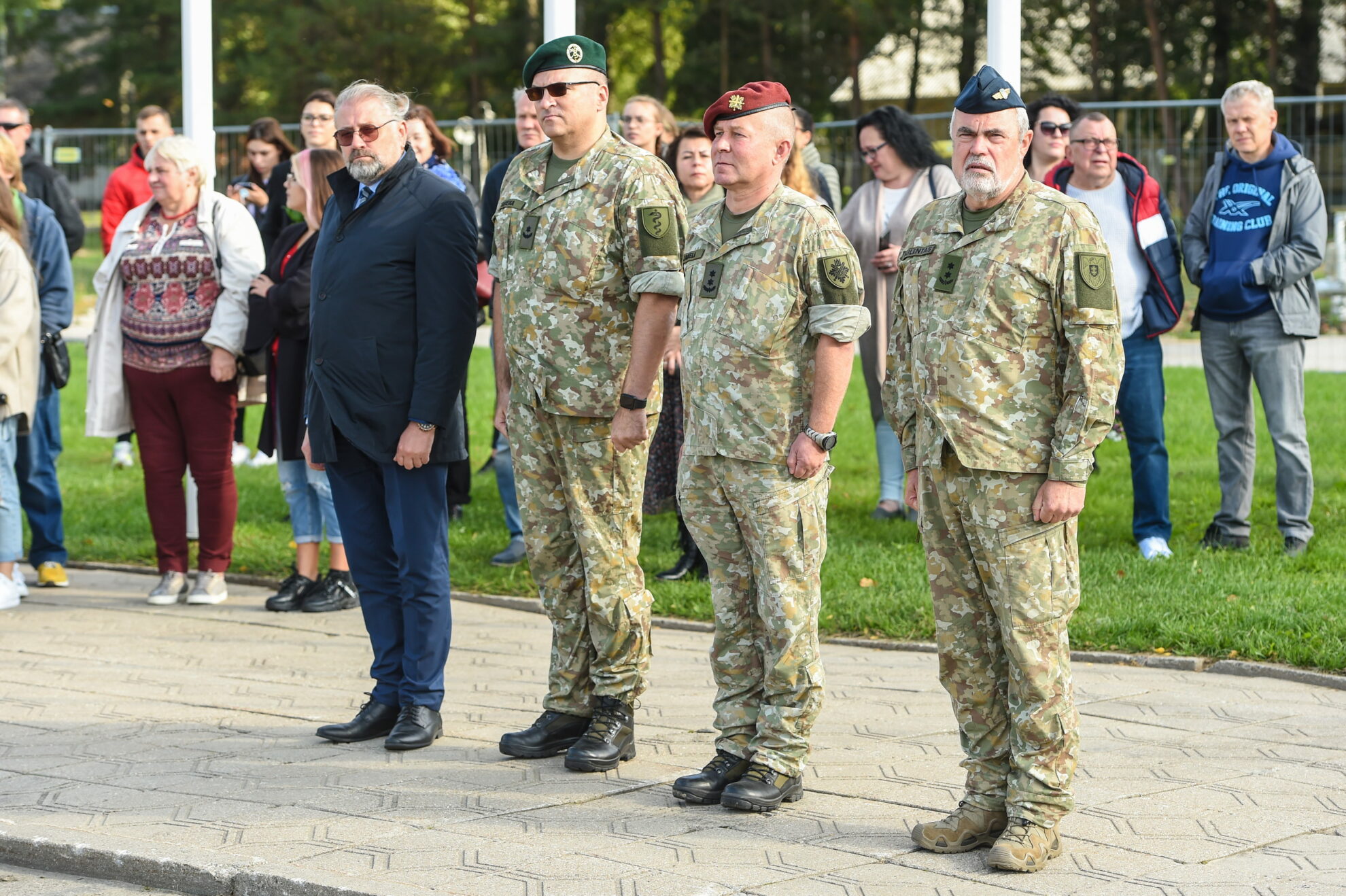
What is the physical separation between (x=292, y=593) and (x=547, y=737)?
3057 millimetres

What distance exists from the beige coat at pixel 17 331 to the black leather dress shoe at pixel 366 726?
327 cm

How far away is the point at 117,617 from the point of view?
815 centimetres

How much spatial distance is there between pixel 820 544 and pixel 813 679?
0.41m

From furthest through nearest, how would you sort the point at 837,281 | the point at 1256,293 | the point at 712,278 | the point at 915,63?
the point at 915,63 → the point at 1256,293 → the point at 712,278 → the point at 837,281

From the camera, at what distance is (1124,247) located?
8.42 meters

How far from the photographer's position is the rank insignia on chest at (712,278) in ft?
16.4

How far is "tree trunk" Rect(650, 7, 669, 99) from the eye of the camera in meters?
36.0

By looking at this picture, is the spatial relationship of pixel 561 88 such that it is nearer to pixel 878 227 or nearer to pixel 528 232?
pixel 528 232

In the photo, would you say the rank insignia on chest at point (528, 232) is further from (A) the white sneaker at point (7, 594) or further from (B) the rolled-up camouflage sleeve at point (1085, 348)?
(A) the white sneaker at point (7, 594)

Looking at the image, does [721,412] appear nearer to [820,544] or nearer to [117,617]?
[820,544]

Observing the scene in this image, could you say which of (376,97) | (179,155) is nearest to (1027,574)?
(376,97)

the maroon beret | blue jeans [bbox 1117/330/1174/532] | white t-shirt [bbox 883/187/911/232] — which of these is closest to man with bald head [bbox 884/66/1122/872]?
the maroon beret

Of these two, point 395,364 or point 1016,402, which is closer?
point 1016,402

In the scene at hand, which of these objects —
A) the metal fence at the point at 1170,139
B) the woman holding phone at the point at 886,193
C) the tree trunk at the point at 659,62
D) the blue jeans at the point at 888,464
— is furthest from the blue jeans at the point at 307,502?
the tree trunk at the point at 659,62
